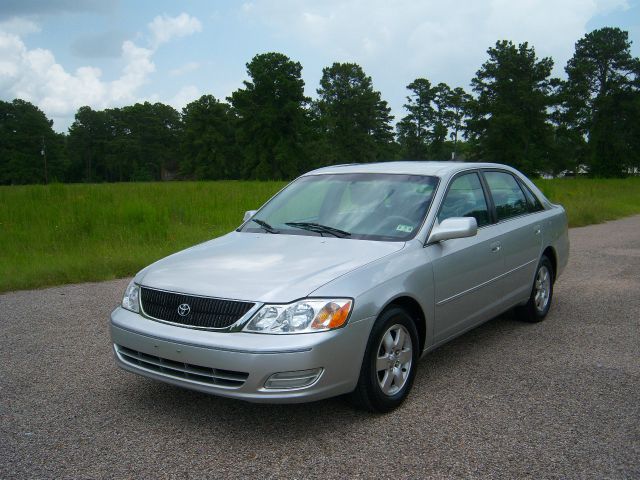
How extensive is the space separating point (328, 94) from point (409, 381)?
260 feet

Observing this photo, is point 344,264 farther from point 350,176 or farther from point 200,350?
point 350,176

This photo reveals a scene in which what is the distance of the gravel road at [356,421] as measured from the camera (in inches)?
A: 127

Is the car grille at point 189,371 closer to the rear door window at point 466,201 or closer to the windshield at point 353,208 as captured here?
the windshield at point 353,208

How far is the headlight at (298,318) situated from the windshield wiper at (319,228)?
103 centimetres

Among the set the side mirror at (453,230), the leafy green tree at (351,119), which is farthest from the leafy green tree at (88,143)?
the side mirror at (453,230)

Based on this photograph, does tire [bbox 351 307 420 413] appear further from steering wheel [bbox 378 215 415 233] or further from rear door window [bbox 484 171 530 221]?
rear door window [bbox 484 171 530 221]

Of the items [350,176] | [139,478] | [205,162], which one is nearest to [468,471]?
[139,478]

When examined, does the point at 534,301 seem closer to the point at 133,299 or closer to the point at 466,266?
the point at 466,266

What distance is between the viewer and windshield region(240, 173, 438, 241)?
4.49m

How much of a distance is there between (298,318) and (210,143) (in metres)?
77.9

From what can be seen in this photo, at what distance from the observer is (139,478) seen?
10.2 feet

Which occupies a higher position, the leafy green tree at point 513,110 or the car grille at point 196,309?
the leafy green tree at point 513,110

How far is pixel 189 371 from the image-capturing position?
11.7 feet

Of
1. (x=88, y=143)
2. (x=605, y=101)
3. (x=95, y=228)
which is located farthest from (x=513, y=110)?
(x=88, y=143)
